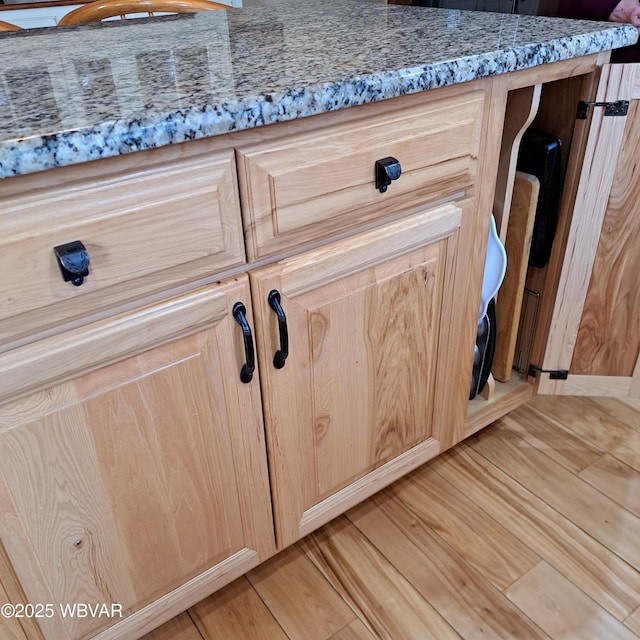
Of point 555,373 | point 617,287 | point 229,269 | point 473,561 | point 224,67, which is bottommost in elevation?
point 473,561

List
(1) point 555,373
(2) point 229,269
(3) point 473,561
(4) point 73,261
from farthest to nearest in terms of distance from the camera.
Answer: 1. (1) point 555,373
2. (3) point 473,561
3. (2) point 229,269
4. (4) point 73,261

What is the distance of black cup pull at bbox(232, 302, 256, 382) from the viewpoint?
79cm

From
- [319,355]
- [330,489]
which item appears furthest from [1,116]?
[330,489]

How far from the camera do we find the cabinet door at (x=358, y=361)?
2.86ft

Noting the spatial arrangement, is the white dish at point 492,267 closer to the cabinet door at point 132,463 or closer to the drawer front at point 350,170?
the drawer front at point 350,170

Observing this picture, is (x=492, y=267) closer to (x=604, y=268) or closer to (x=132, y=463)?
(x=604, y=268)

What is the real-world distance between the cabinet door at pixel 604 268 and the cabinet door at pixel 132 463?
745mm

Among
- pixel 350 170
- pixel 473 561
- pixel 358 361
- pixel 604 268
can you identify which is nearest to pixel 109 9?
pixel 350 170

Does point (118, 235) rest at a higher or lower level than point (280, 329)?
higher

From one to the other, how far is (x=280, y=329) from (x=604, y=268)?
0.79 metres

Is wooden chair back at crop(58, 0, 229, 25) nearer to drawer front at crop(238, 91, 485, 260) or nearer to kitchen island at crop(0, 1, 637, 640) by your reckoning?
kitchen island at crop(0, 1, 637, 640)

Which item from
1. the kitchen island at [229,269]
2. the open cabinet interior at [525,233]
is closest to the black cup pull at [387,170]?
the kitchen island at [229,269]

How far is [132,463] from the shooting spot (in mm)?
802

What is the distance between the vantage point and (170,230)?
69 cm
